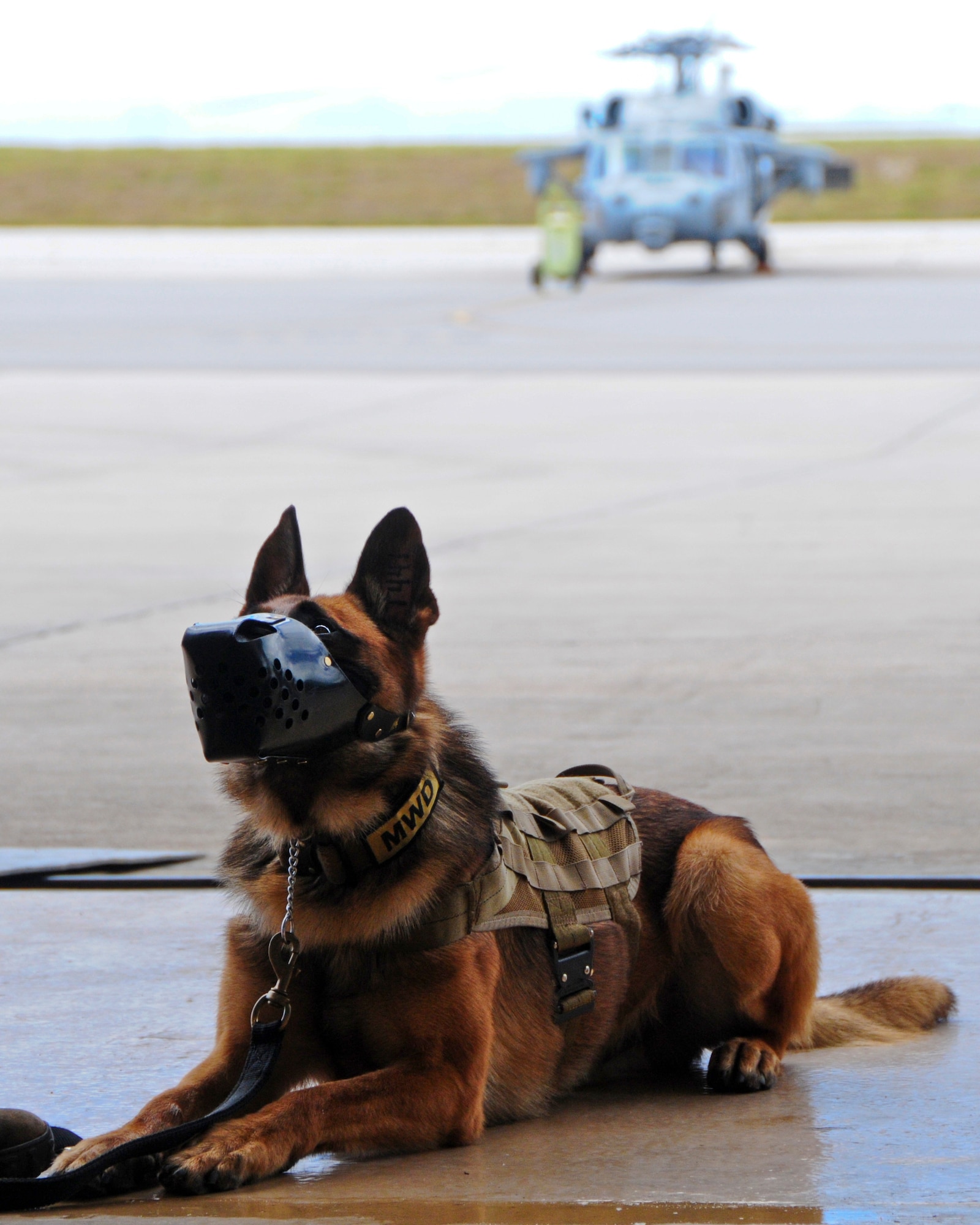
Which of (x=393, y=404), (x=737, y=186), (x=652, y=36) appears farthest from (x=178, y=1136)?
(x=652, y=36)

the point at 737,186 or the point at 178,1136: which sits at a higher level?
the point at 737,186

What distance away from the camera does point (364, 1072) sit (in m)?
3.27

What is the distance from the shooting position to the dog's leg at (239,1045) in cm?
325

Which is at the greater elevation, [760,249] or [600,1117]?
[760,249]

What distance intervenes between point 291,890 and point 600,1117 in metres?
0.82

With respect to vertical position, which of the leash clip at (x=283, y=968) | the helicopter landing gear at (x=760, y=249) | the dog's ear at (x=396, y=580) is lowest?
the leash clip at (x=283, y=968)

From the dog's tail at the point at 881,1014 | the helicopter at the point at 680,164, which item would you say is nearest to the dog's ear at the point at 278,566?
the dog's tail at the point at 881,1014

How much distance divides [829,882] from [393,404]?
48.7ft

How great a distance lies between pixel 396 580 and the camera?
324cm

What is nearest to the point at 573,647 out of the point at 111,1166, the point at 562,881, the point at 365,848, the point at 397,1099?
the point at 562,881

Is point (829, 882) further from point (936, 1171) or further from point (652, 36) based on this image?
point (652, 36)

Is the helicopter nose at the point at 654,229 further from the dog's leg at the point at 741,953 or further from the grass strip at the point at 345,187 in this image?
the dog's leg at the point at 741,953

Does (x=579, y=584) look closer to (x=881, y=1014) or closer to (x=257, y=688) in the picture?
(x=881, y=1014)

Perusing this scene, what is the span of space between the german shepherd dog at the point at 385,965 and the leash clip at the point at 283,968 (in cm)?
5
